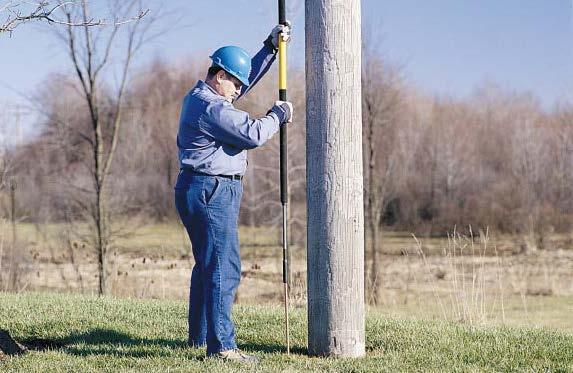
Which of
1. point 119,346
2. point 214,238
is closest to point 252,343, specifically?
point 119,346

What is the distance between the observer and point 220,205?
5082 mm

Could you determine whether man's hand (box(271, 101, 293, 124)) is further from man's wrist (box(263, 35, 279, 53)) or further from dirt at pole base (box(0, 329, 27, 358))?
dirt at pole base (box(0, 329, 27, 358))

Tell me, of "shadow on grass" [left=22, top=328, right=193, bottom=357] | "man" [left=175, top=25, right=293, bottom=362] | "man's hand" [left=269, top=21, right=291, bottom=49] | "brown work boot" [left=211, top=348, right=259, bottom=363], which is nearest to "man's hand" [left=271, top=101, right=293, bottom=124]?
"man" [left=175, top=25, right=293, bottom=362]

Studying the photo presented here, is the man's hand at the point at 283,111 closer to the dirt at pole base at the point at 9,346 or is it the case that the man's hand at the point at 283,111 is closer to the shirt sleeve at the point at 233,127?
the shirt sleeve at the point at 233,127

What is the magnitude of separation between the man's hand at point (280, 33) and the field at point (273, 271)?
448 cm

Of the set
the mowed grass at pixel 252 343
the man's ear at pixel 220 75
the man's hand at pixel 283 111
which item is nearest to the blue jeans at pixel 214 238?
the mowed grass at pixel 252 343

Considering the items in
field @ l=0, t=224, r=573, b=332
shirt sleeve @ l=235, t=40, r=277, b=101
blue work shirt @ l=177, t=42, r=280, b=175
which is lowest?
field @ l=0, t=224, r=573, b=332

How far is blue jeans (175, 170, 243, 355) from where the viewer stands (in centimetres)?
506

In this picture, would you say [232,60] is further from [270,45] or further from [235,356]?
[235,356]

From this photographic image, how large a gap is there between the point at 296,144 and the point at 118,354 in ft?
47.6

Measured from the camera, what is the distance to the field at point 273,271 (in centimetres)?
1397

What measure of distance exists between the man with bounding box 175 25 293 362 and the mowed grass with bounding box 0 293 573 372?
37 cm

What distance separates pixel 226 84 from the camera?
5.26 meters

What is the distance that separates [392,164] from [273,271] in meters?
8.47
